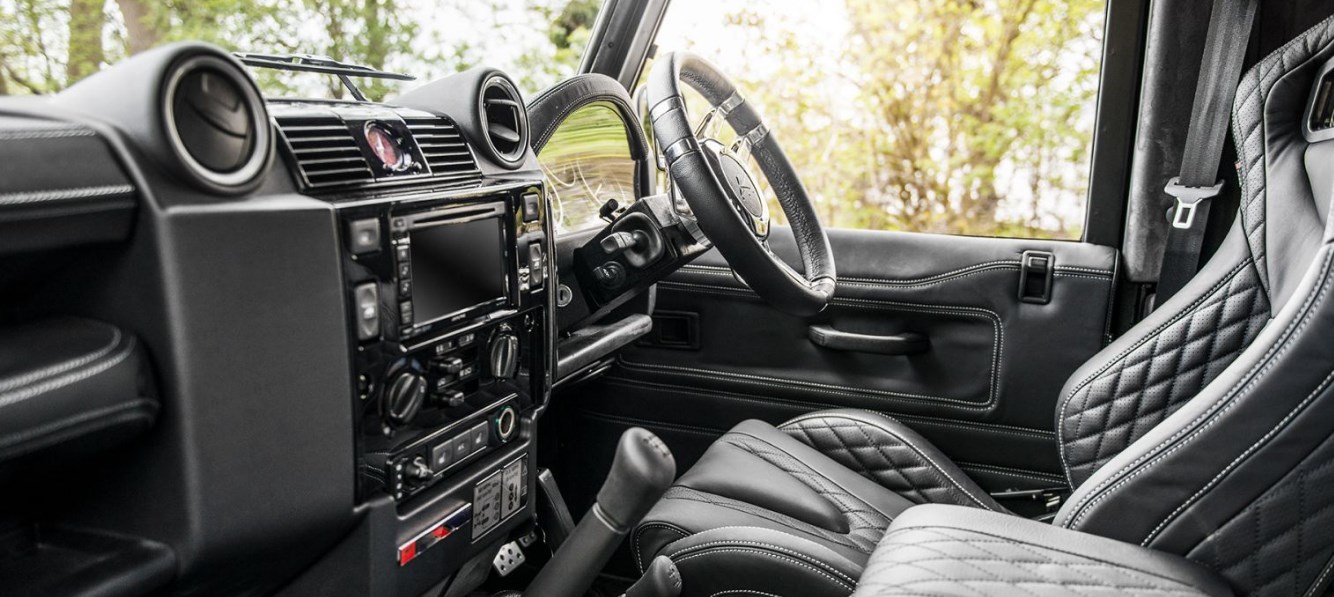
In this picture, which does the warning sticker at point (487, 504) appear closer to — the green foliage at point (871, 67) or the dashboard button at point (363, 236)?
the dashboard button at point (363, 236)

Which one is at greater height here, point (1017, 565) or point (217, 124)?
point (217, 124)

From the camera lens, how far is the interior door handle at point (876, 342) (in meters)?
2.22

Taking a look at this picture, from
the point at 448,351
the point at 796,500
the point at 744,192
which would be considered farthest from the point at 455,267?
the point at 796,500

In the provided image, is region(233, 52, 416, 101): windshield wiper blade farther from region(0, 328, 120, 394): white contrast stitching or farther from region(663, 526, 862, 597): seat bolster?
region(663, 526, 862, 597): seat bolster

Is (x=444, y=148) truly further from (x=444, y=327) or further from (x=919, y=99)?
(x=919, y=99)

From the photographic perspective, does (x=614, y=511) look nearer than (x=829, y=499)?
Yes

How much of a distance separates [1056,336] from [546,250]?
115 cm

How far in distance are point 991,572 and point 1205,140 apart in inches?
51.4

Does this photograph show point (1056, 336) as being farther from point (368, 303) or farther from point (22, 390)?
point (22, 390)

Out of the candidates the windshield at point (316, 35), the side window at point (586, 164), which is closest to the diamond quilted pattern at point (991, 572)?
the windshield at point (316, 35)

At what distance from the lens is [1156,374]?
171 centimetres

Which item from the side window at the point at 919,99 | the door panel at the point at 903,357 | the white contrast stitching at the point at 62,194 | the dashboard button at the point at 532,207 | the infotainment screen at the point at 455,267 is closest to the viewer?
the white contrast stitching at the point at 62,194

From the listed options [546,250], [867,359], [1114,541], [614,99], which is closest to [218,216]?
[546,250]

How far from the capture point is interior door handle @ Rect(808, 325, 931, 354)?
2.22 meters
